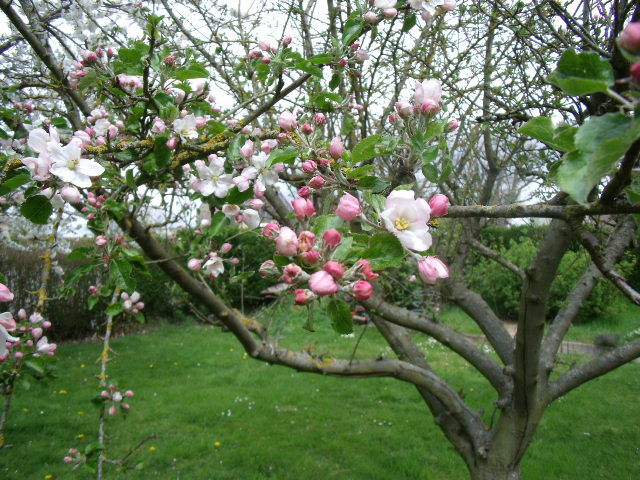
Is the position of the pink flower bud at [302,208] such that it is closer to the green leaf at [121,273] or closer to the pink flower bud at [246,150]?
the pink flower bud at [246,150]

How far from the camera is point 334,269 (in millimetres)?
707

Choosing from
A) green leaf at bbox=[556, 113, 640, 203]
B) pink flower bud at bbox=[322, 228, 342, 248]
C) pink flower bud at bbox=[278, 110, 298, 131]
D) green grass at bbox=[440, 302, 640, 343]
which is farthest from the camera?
green grass at bbox=[440, 302, 640, 343]

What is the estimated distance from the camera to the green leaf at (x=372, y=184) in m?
0.91

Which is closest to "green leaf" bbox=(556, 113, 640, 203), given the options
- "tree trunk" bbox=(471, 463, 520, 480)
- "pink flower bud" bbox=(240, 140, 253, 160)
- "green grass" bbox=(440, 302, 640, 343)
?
"pink flower bud" bbox=(240, 140, 253, 160)

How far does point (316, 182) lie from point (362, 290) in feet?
1.04

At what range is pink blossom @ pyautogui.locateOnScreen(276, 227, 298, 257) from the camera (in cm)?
73

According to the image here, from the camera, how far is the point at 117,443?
164 inches

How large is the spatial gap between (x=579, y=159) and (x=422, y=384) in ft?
7.46

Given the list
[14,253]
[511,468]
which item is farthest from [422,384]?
[14,253]

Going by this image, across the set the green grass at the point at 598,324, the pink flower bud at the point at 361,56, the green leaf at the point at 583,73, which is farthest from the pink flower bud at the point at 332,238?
the green grass at the point at 598,324

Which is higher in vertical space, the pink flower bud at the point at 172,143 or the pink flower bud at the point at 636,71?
the pink flower bud at the point at 172,143

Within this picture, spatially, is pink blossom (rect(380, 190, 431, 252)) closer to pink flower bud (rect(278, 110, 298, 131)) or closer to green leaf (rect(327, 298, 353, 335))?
green leaf (rect(327, 298, 353, 335))

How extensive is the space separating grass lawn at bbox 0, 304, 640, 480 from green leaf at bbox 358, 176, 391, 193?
2.21 meters

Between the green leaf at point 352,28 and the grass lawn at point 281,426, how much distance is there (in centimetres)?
201
